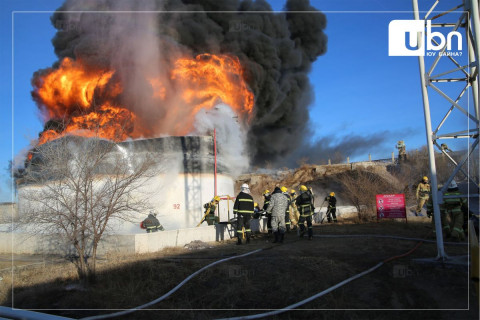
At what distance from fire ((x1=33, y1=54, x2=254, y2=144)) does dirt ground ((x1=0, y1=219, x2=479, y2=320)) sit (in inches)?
587

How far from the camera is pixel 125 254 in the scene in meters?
9.88

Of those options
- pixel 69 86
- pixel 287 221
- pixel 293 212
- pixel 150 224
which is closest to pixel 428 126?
pixel 287 221

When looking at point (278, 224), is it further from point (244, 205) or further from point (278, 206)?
point (244, 205)

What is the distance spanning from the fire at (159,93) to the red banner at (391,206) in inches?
450

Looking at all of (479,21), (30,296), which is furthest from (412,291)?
(30,296)

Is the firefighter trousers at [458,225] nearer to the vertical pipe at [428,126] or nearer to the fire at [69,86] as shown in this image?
the vertical pipe at [428,126]

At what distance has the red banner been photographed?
50.4ft

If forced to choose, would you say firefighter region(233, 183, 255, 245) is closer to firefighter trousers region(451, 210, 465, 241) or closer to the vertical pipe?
the vertical pipe

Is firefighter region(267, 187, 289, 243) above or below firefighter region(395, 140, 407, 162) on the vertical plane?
Answer: below

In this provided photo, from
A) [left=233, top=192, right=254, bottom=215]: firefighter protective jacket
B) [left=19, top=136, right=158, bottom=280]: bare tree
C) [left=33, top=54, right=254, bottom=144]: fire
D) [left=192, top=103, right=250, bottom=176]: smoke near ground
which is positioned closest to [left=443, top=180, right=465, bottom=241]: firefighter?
[left=233, top=192, right=254, bottom=215]: firefighter protective jacket

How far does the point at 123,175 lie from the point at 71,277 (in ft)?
7.88

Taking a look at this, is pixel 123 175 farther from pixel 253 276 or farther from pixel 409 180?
pixel 409 180

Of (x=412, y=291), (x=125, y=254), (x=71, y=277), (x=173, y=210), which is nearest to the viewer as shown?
(x=412, y=291)

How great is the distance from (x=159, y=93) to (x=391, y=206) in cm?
1623
